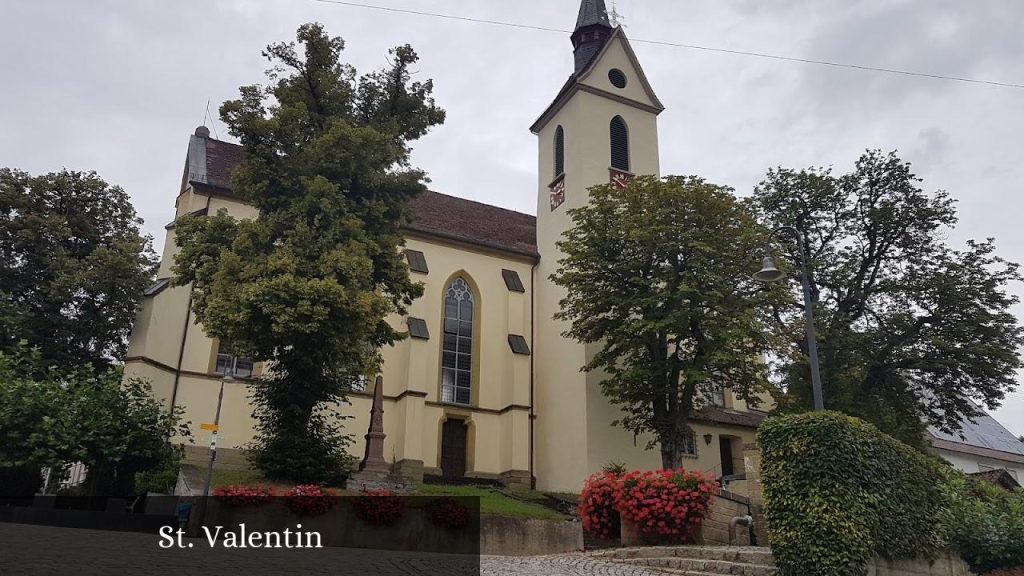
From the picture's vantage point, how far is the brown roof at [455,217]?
92.7ft

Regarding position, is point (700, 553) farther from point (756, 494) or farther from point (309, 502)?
point (309, 502)

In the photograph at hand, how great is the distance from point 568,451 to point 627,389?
14.7 feet

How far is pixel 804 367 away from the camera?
932 inches

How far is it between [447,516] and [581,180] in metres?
17.5

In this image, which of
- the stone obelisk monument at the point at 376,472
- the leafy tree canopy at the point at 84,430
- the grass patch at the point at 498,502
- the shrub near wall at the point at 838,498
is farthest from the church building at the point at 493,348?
the shrub near wall at the point at 838,498

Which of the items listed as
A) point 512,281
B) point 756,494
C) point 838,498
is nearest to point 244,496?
point 838,498

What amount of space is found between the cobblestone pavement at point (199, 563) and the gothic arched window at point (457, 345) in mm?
15742

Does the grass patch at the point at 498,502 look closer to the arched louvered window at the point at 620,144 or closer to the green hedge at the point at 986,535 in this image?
the green hedge at the point at 986,535

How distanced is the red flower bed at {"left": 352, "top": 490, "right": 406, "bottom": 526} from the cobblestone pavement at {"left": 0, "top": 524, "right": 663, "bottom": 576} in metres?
2.43

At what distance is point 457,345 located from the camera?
28.8 metres

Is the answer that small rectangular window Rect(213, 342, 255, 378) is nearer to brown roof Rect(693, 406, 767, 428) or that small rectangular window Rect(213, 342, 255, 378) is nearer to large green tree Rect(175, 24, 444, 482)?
large green tree Rect(175, 24, 444, 482)

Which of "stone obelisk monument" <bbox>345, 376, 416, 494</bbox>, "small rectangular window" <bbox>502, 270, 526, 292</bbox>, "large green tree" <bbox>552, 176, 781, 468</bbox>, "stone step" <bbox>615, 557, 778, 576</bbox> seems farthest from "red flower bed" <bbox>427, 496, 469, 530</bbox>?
"small rectangular window" <bbox>502, 270, 526, 292</bbox>

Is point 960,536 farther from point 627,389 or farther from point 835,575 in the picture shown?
point 627,389

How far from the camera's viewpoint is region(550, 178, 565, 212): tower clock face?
30.3 meters
